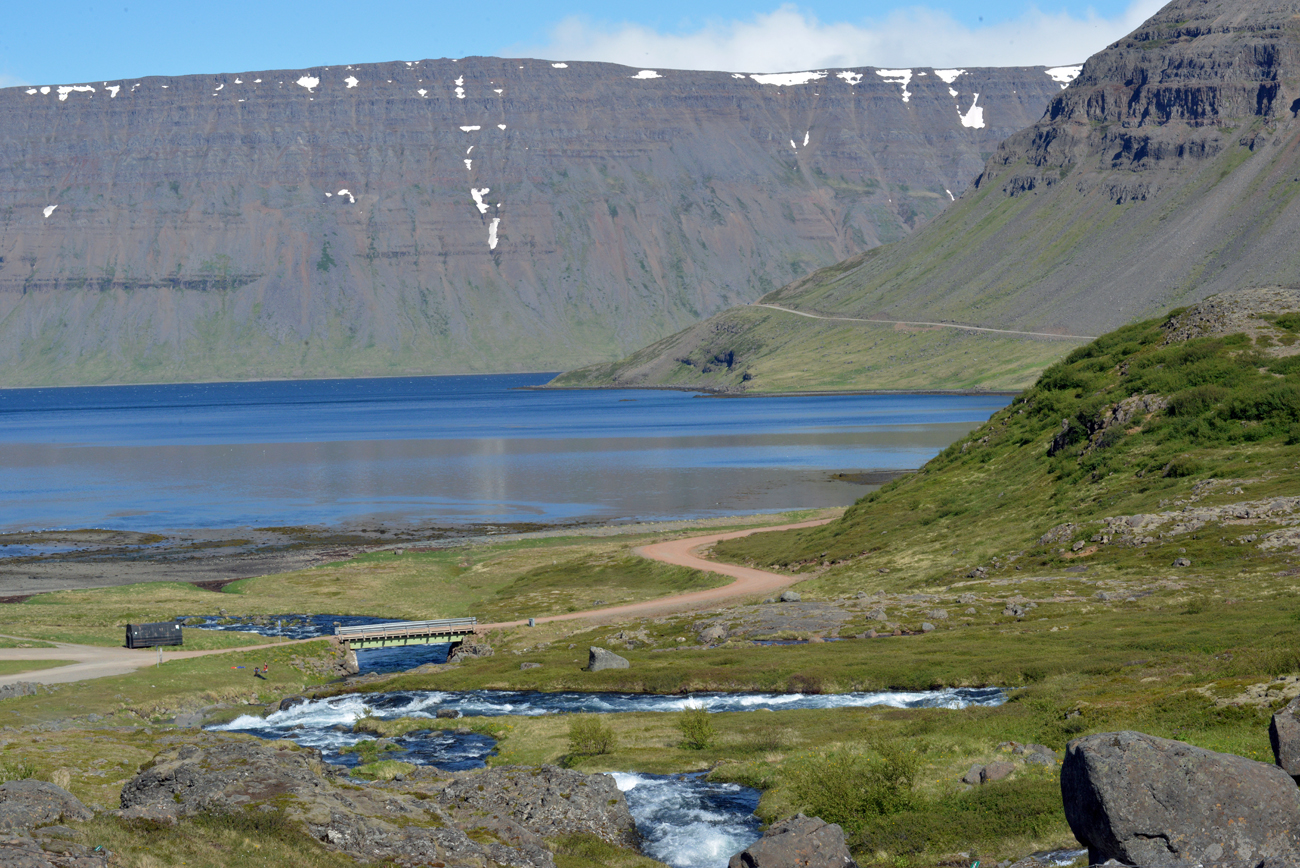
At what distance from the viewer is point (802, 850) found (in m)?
28.4

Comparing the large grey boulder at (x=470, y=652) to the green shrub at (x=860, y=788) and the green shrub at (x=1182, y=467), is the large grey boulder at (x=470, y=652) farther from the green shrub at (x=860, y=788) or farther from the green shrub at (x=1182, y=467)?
the green shrub at (x=1182, y=467)

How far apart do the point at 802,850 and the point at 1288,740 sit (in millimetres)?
10341

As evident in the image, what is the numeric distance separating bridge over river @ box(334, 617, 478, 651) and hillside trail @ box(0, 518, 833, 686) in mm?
1308

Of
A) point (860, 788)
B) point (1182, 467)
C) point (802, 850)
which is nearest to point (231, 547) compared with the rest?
point (1182, 467)

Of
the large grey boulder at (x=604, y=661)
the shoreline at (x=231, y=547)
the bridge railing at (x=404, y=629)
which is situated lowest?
the shoreline at (x=231, y=547)

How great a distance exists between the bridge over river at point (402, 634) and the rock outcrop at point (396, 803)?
32152 millimetres

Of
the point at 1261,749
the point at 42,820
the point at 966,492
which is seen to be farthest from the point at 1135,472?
the point at 42,820

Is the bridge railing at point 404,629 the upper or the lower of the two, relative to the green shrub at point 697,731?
lower

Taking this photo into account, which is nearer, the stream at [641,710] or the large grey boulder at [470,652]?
the stream at [641,710]

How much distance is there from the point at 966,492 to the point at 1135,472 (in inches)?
577

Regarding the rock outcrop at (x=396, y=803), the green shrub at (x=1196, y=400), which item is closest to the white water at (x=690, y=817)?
the rock outcrop at (x=396, y=803)

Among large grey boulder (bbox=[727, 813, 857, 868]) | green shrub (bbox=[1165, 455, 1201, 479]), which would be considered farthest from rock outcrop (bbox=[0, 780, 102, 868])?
green shrub (bbox=[1165, 455, 1201, 479])

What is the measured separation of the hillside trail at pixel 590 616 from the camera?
61938mm

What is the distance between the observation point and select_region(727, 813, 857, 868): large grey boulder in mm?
28234
